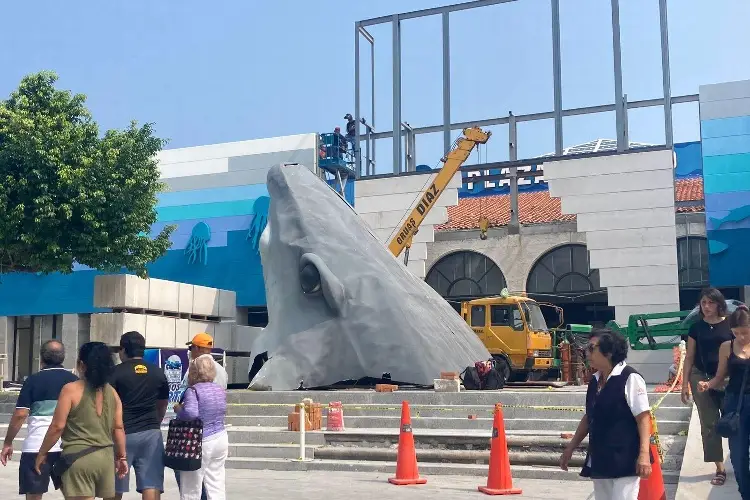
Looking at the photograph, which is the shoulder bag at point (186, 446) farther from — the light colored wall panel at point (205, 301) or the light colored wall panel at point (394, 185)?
the light colored wall panel at point (394, 185)

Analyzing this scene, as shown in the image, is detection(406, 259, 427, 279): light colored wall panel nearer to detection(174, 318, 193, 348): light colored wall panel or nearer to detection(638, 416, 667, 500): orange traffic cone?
detection(174, 318, 193, 348): light colored wall panel

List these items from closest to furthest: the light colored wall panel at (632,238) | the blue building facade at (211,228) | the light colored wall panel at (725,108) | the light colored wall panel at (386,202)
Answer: the light colored wall panel at (632,238) → the light colored wall panel at (725,108) → the light colored wall panel at (386,202) → the blue building facade at (211,228)

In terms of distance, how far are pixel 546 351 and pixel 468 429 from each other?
10286 mm

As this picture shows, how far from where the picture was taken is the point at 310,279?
17.9m

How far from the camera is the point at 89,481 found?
5.76m

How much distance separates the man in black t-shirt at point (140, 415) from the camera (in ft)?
21.7

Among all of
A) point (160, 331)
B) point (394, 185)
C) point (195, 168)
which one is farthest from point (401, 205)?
point (160, 331)

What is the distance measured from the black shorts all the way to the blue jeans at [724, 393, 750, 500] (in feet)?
17.3

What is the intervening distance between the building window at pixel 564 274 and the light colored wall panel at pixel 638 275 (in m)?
2.67

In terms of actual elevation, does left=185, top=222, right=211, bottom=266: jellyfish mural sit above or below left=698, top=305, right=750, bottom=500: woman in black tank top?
above

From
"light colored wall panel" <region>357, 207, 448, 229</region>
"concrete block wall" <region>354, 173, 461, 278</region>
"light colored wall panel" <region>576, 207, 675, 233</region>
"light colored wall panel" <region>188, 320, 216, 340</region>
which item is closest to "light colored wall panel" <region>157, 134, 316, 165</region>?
"concrete block wall" <region>354, 173, 461, 278</region>

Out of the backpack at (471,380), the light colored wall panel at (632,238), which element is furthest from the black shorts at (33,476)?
the light colored wall panel at (632,238)

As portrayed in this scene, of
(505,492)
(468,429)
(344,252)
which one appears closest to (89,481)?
(505,492)

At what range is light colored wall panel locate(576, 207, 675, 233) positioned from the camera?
27.1m
